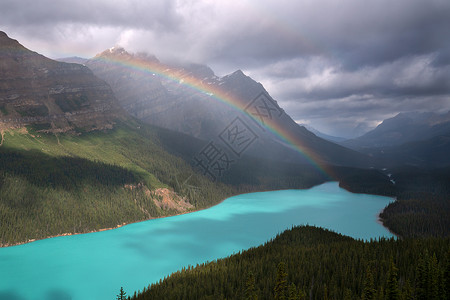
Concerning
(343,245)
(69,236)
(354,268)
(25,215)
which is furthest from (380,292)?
→ (25,215)

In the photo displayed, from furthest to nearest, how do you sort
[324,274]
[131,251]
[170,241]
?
[170,241]
[131,251]
[324,274]

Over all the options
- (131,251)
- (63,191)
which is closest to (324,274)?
(131,251)

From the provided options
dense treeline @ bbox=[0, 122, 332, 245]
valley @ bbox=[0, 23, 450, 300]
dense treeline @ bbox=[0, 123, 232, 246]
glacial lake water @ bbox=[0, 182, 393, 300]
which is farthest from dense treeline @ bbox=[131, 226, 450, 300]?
dense treeline @ bbox=[0, 123, 232, 246]

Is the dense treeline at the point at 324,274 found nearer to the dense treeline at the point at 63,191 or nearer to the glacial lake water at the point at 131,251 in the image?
the glacial lake water at the point at 131,251

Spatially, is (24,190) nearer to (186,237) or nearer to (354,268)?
(186,237)

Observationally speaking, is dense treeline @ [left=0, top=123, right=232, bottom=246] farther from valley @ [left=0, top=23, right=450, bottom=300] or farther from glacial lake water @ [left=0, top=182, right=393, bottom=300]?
glacial lake water @ [left=0, top=182, right=393, bottom=300]

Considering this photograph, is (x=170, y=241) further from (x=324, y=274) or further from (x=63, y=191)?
(x=324, y=274)
